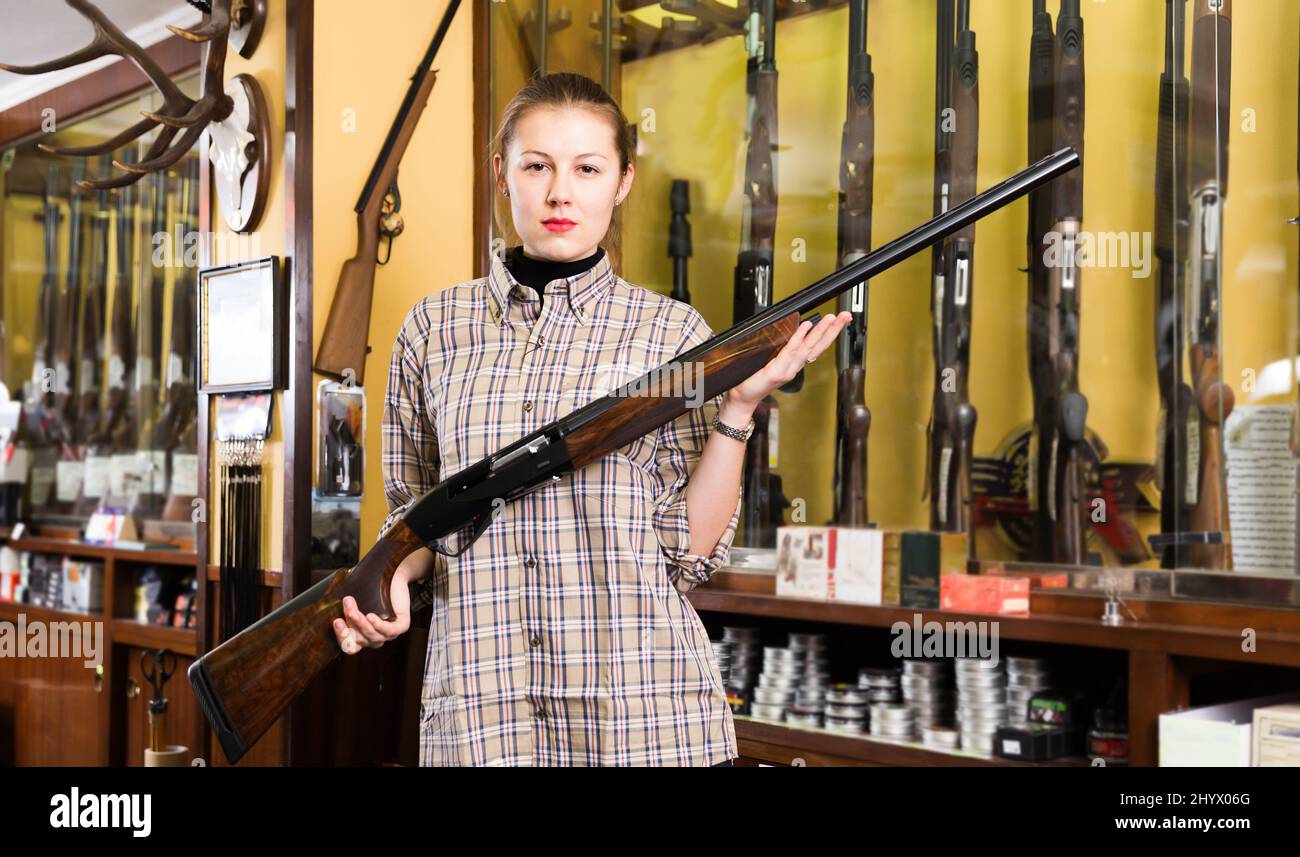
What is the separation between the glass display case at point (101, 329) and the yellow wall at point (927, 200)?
173 centimetres

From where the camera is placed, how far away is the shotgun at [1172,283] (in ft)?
7.22

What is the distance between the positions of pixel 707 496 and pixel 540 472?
7.4 inches

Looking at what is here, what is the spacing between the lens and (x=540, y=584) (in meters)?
1.30

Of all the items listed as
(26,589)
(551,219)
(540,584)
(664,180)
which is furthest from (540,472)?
(26,589)

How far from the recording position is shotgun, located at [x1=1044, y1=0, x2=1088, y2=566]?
2.33 meters

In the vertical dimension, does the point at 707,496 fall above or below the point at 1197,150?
below

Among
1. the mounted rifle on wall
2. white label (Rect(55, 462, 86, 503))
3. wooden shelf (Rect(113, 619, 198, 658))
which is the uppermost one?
the mounted rifle on wall

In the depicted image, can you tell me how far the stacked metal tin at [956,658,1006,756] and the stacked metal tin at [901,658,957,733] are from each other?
0.06m

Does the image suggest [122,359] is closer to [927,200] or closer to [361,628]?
[927,200]

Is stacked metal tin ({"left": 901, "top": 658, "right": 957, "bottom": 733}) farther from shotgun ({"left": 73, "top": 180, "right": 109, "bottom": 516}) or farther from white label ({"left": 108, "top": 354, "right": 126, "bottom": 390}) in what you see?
shotgun ({"left": 73, "top": 180, "right": 109, "bottom": 516})

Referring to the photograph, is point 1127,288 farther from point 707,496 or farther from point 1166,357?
point 707,496

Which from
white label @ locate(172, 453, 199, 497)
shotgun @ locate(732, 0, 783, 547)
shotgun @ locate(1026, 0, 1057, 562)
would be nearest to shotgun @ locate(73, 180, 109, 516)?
white label @ locate(172, 453, 199, 497)

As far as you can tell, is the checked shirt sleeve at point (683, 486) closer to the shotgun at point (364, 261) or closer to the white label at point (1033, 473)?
the white label at point (1033, 473)

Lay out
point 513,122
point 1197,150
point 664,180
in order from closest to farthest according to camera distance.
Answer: point 513,122
point 1197,150
point 664,180
